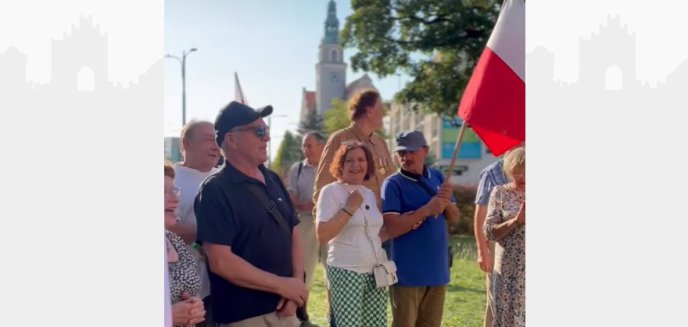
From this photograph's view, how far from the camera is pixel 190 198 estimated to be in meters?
3.57

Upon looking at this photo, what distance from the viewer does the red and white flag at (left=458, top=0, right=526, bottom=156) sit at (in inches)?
142

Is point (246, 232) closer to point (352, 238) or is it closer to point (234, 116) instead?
point (234, 116)

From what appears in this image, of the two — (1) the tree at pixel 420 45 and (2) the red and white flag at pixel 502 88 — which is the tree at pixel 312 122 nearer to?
(1) the tree at pixel 420 45

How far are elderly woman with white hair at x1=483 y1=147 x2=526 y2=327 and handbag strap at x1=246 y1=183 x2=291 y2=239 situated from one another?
1.31 metres

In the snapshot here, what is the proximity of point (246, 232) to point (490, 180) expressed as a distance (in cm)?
211

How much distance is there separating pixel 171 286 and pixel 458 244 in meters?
8.97

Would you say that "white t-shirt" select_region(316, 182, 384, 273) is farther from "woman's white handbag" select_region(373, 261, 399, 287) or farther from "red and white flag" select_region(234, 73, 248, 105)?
"red and white flag" select_region(234, 73, 248, 105)

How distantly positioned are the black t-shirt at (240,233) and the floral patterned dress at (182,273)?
0.09 meters

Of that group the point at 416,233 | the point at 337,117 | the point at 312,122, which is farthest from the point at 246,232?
the point at 312,122

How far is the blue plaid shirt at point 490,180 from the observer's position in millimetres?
4570

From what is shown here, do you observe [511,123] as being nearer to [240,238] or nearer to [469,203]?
[240,238]

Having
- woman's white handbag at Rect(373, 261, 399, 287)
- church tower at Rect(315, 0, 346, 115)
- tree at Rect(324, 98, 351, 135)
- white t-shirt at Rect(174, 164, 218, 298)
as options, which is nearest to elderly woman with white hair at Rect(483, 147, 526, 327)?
woman's white handbag at Rect(373, 261, 399, 287)

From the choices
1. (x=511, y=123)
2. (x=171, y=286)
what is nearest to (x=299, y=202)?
(x=511, y=123)

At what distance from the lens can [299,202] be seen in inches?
242
